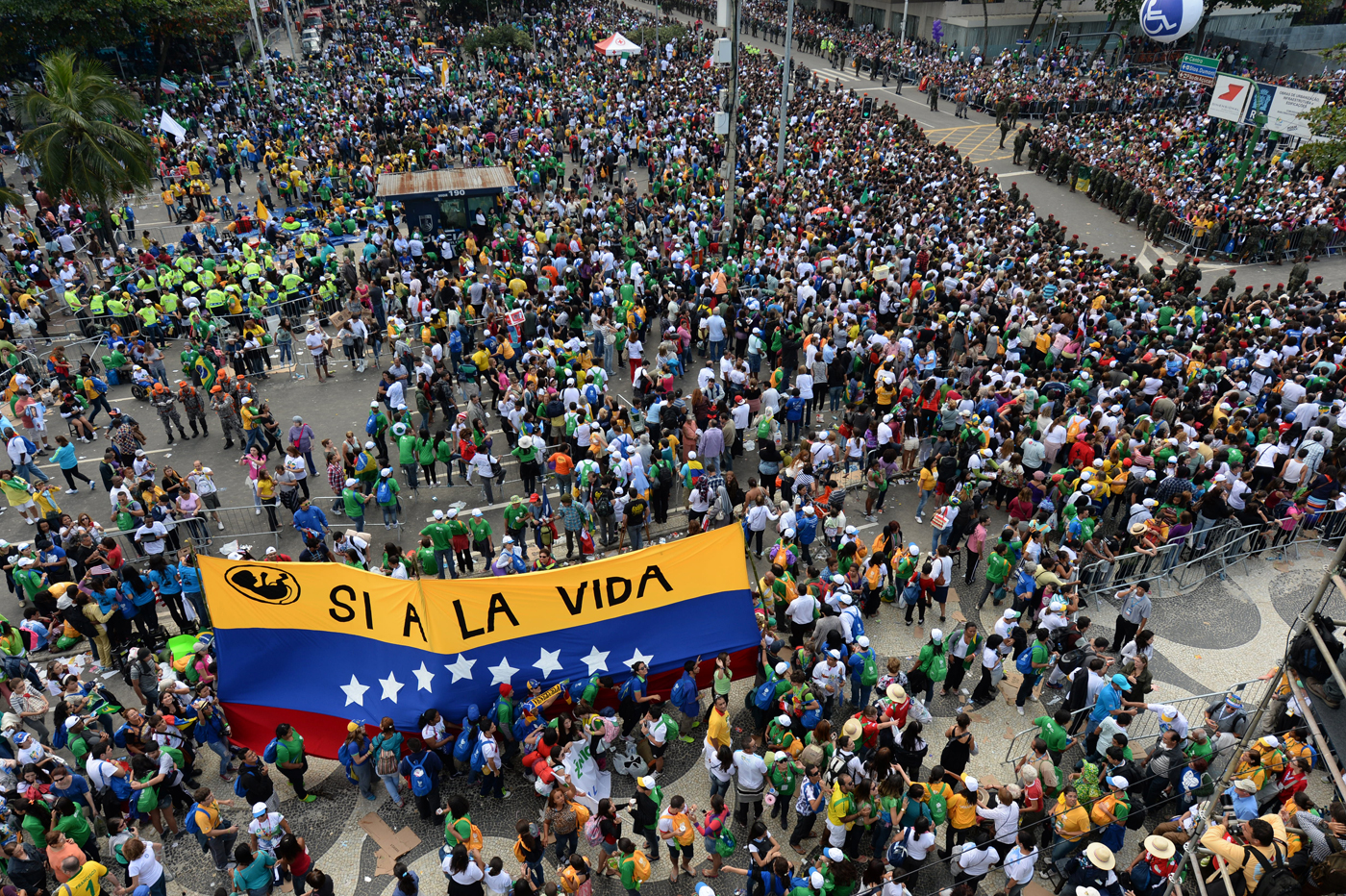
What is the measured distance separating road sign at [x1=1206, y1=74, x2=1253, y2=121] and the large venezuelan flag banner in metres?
34.5

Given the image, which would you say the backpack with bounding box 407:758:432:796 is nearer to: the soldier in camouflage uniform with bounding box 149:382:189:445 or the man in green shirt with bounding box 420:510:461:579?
the man in green shirt with bounding box 420:510:461:579

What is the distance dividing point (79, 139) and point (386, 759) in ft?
83.4

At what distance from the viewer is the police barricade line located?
10805 millimetres

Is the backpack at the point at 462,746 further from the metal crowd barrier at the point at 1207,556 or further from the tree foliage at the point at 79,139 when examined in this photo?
the tree foliage at the point at 79,139

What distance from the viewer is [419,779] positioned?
965 cm

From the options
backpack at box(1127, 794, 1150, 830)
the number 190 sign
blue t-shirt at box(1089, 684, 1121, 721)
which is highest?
the number 190 sign

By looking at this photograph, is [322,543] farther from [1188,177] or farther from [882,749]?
[1188,177]

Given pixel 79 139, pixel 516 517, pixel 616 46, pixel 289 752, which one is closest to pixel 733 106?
pixel 516 517

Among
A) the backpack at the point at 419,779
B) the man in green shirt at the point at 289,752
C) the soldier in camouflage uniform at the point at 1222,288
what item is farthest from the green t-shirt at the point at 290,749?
the soldier in camouflage uniform at the point at 1222,288

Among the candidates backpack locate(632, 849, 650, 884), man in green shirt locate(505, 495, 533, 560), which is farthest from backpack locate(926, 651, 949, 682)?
man in green shirt locate(505, 495, 533, 560)

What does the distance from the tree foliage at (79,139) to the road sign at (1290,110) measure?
40.9m

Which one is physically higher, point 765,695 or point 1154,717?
point 765,695

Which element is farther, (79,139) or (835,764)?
(79,139)

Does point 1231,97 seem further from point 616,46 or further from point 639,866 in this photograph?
point 639,866
